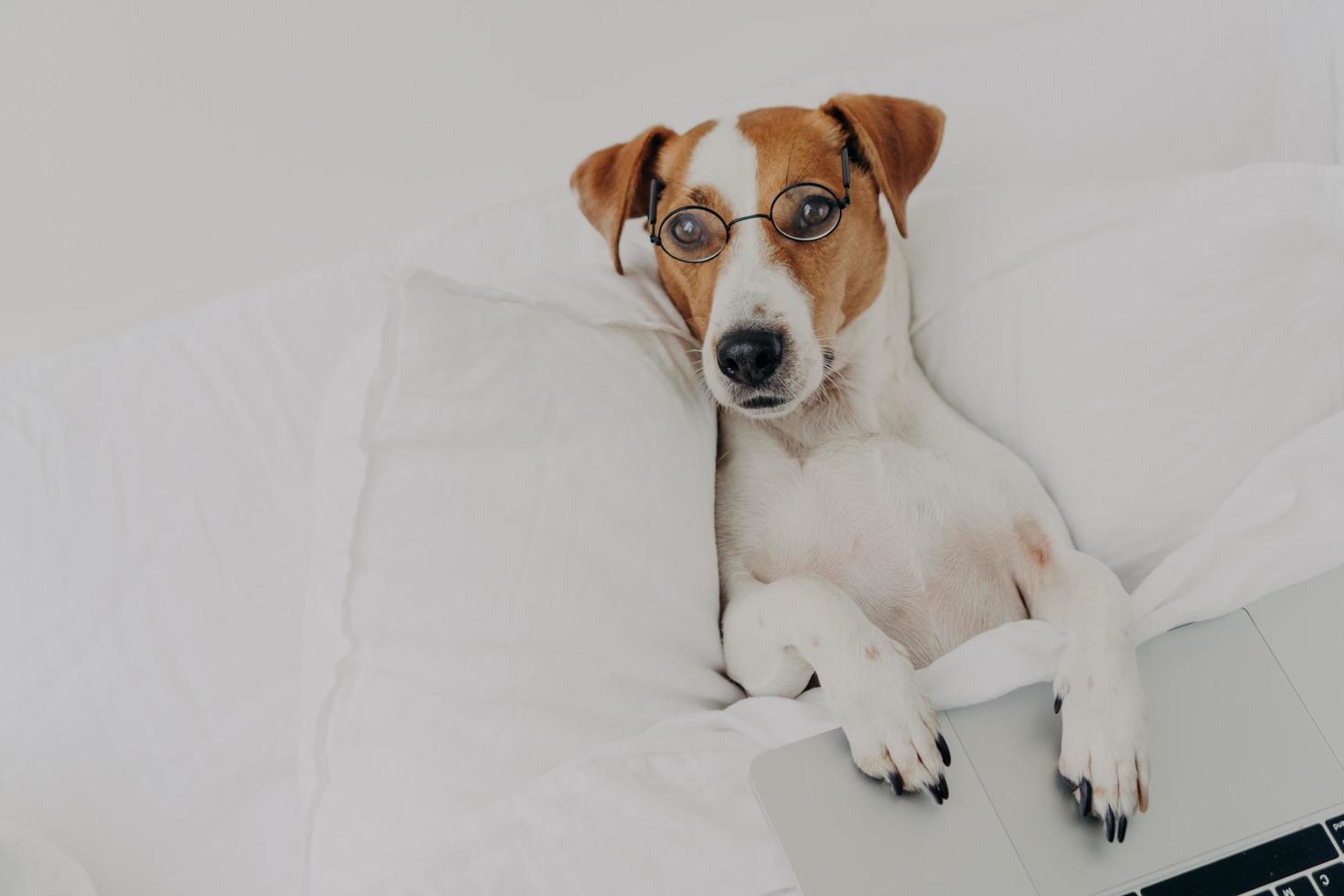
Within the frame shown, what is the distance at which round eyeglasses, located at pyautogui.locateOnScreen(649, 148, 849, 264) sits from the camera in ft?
5.18

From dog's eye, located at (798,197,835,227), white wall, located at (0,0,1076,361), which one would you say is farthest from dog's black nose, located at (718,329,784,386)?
white wall, located at (0,0,1076,361)

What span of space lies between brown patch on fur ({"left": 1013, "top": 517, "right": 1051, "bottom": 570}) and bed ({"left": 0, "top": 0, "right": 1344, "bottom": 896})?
90 millimetres

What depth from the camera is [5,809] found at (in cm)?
146

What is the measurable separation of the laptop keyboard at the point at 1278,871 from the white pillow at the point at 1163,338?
51 centimetres

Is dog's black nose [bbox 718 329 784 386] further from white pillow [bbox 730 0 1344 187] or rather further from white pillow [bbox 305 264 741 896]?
white pillow [bbox 730 0 1344 187]

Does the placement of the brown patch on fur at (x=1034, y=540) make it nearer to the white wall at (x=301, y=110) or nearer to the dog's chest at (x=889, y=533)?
the dog's chest at (x=889, y=533)

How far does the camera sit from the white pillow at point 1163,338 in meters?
1.46

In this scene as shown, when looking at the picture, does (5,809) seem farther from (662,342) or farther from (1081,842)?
(1081,842)

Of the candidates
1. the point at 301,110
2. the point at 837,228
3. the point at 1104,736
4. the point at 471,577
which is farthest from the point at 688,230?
the point at 301,110

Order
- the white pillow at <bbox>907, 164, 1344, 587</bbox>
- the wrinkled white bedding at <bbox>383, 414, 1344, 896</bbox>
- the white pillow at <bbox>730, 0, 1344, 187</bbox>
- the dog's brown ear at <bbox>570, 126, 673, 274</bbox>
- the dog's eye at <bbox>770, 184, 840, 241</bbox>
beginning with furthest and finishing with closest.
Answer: the white pillow at <bbox>730, 0, 1344, 187</bbox> < the dog's brown ear at <bbox>570, 126, 673, 274</bbox> < the dog's eye at <bbox>770, 184, 840, 241</bbox> < the white pillow at <bbox>907, 164, 1344, 587</bbox> < the wrinkled white bedding at <bbox>383, 414, 1344, 896</bbox>

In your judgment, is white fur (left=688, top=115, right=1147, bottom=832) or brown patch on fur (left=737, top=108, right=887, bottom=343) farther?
brown patch on fur (left=737, top=108, right=887, bottom=343)

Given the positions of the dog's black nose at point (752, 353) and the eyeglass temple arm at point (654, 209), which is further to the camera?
the eyeglass temple arm at point (654, 209)

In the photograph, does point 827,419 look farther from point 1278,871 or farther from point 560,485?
point 1278,871

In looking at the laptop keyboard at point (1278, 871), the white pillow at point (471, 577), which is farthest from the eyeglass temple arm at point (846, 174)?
the laptop keyboard at point (1278, 871)
